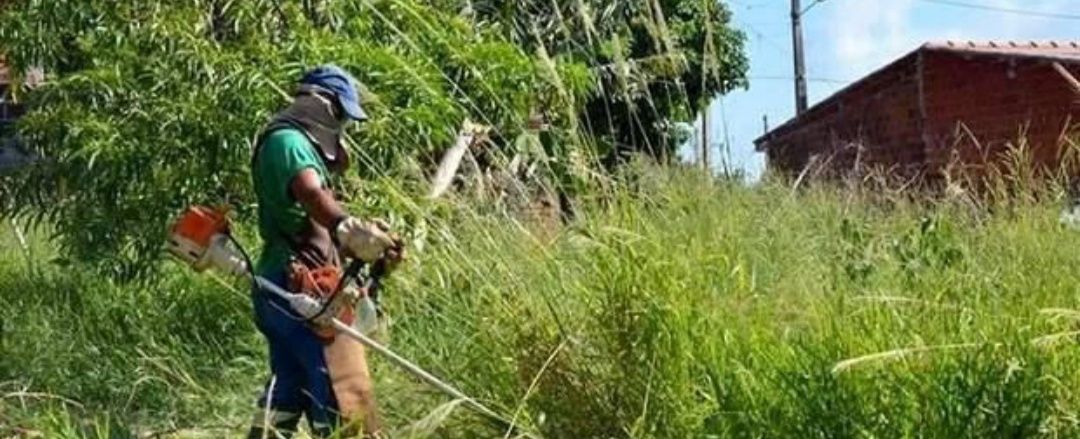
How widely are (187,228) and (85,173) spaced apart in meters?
1.90

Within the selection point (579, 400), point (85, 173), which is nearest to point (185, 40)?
point (85, 173)

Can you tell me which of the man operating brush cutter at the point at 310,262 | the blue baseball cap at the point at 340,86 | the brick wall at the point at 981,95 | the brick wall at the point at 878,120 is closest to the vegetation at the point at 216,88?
the blue baseball cap at the point at 340,86

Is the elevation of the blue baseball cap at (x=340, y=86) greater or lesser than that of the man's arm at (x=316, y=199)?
greater

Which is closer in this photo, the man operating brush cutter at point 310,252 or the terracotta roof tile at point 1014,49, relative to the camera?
the man operating brush cutter at point 310,252

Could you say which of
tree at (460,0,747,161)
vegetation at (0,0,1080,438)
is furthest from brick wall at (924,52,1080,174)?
tree at (460,0,747,161)

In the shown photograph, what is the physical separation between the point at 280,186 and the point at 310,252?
25 centimetres

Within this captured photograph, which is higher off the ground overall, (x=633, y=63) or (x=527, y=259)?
(x=633, y=63)

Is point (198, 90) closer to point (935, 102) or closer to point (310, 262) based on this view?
point (310, 262)

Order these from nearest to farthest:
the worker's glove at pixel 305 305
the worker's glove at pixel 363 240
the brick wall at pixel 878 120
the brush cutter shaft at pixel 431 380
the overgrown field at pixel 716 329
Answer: the overgrown field at pixel 716 329 < the brush cutter shaft at pixel 431 380 < the worker's glove at pixel 363 240 < the worker's glove at pixel 305 305 < the brick wall at pixel 878 120

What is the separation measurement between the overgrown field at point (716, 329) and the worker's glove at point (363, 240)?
0.26 m

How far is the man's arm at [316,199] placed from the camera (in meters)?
4.99

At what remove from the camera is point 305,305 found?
513cm

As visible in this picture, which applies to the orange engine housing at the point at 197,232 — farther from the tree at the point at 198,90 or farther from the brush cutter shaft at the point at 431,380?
the tree at the point at 198,90

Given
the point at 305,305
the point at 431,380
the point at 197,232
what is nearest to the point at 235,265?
the point at 197,232
